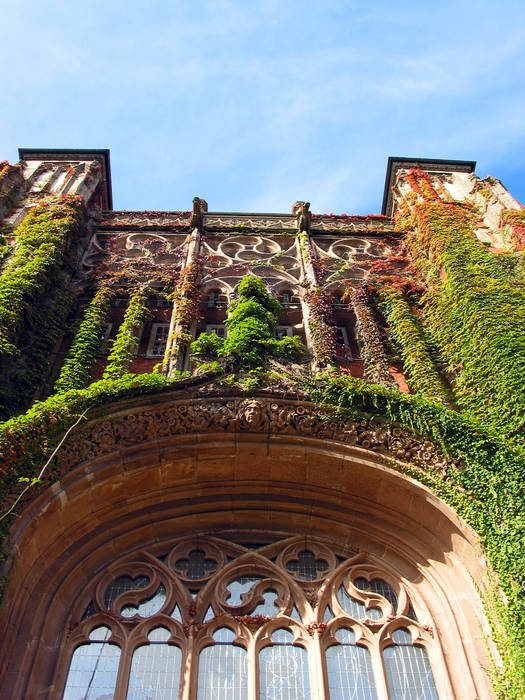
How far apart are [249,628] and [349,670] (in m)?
1.45

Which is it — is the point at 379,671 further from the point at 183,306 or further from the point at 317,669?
the point at 183,306

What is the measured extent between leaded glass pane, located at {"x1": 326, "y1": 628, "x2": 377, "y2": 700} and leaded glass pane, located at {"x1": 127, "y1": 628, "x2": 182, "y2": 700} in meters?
2.03

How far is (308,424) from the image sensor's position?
10.3 m

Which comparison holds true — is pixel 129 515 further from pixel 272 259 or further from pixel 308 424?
pixel 272 259

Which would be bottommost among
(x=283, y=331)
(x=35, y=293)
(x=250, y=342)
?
(x=250, y=342)

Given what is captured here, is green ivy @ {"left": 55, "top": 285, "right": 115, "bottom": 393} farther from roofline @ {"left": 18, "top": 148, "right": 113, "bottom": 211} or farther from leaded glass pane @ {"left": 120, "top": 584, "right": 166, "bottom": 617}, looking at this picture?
roofline @ {"left": 18, "top": 148, "right": 113, "bottom": 211}

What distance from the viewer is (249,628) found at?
9039mm

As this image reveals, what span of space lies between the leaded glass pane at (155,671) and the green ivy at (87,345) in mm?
4504

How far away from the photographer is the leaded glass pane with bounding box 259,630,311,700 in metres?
8.34

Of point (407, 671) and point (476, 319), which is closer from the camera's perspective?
point (407, 671)

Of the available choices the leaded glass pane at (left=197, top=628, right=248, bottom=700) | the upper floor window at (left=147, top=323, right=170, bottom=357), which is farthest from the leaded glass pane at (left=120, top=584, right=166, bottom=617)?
the upper floor window at (left=147, top=323, right=170, bottom=357)

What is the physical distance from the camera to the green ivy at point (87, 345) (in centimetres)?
1162

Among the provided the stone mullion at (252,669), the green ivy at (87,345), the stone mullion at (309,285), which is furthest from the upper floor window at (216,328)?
the stone mullion at (252,669)

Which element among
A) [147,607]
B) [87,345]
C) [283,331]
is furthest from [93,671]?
[283,331]
